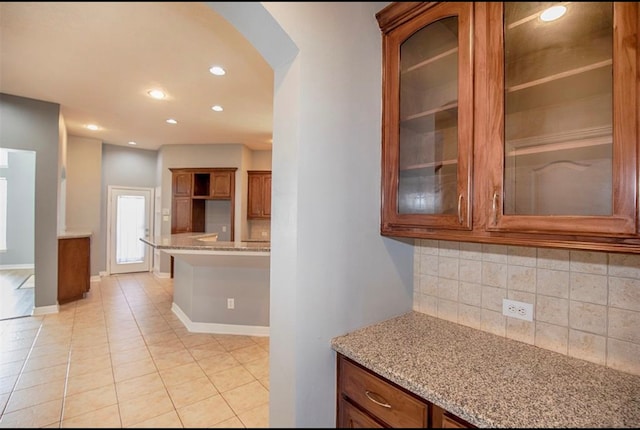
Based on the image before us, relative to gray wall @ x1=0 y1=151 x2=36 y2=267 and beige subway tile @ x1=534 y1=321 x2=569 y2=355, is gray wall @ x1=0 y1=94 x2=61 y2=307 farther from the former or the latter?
beige subway tile @ x1=534 y1=321 x2=569 y2=355

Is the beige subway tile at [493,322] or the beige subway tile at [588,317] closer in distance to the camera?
the beige subway tile at [588,317]

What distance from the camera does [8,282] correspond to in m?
1.01

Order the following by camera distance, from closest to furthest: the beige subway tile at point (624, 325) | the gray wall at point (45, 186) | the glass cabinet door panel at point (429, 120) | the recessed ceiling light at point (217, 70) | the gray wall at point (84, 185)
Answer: the beige subway tile at point (624, 325) → the glass cabinet door panel at point (429, 120) → the recessed ceiling light at point (217, 70) → the gray wall at point (45, 186) → the gray wall at point (84, 185)

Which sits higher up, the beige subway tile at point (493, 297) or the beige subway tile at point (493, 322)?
the beige subway tile at point (493, 297)

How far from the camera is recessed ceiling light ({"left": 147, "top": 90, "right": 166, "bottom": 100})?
8.40 ft

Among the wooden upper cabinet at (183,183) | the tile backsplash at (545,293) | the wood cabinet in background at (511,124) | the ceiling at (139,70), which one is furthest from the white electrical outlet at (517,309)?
the wooden upper cabinet at (183,183)

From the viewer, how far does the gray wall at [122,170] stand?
533 cm

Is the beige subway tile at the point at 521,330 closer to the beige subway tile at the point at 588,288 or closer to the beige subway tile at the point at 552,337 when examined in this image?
the beige subway tile at the point at 552,337

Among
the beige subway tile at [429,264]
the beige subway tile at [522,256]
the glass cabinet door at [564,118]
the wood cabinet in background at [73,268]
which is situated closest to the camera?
the glass cabinet door at [564,118]

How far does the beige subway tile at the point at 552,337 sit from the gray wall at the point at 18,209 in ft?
5.86

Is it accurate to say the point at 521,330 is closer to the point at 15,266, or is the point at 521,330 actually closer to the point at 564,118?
the point at 564,118

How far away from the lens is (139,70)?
63.5 inches

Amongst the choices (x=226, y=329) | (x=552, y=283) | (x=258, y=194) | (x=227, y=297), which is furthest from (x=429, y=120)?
(x=258, y=194)

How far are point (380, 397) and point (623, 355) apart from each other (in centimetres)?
87
